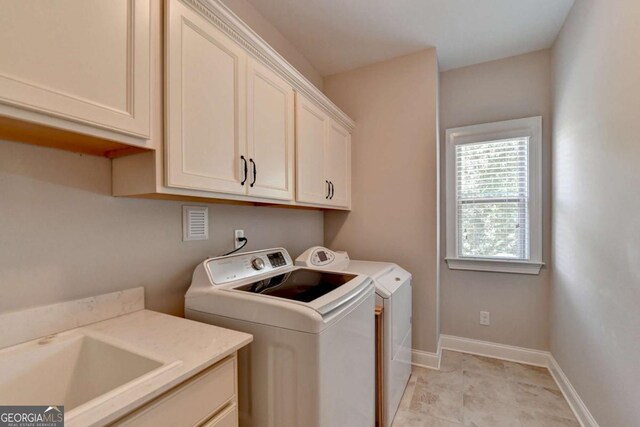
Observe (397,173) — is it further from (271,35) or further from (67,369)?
(67,369)

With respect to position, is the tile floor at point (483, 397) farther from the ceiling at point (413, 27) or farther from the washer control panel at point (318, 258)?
the ceiling at point (413, 27)

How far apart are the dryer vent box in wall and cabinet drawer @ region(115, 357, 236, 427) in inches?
29.1

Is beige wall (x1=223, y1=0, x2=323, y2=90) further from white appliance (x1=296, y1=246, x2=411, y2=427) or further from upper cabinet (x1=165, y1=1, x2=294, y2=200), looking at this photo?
white appliance (x1=296, y1=246, x2=411, y2=427)

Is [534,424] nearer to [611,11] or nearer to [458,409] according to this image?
[458,409]

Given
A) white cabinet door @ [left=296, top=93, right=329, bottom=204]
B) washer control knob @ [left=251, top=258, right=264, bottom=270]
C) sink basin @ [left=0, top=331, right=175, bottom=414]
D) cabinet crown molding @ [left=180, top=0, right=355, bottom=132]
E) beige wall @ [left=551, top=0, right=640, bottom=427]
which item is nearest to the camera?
sink basin @ [left=0, top=331, right=175, bottom=414]

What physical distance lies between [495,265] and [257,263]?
2.19m

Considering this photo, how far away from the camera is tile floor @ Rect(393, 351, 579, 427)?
5.84 ft

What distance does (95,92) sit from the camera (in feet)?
2.69

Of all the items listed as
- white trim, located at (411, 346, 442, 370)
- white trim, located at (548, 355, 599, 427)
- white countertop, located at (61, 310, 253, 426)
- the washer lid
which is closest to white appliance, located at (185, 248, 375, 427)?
the washer lid

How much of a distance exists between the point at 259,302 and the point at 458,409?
5.55ft

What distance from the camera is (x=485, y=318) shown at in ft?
8.62

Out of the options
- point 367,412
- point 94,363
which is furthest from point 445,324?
point 94,363

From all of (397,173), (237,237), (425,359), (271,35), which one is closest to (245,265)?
(237,237)

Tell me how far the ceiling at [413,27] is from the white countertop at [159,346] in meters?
2.03
